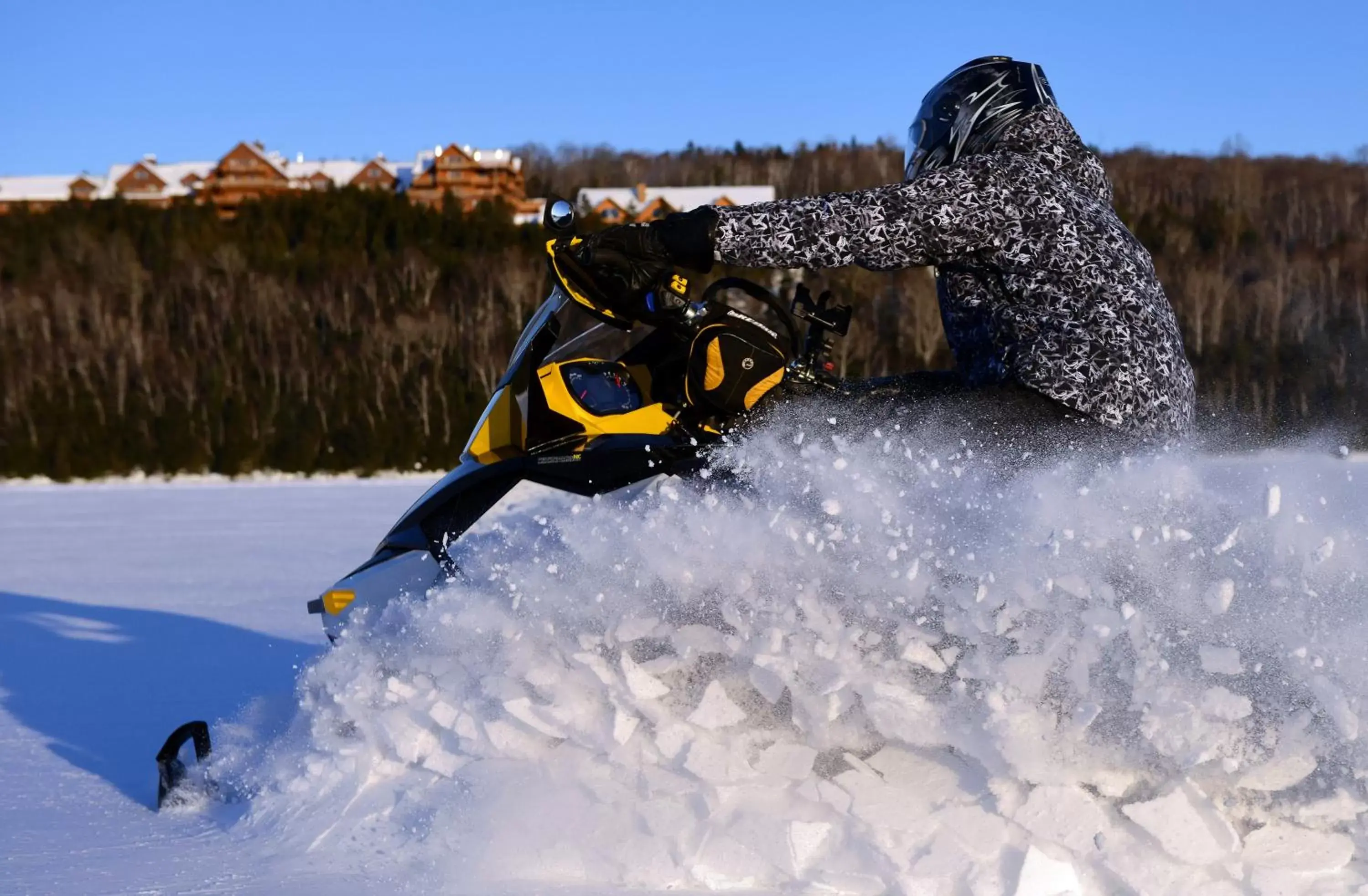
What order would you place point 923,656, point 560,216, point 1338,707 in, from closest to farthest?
point 1338,707
point 923,656
point 560,216

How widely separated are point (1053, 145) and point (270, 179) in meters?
80.4

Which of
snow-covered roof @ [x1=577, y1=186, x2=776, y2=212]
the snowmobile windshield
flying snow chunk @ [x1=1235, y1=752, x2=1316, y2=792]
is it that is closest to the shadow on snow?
the snowmobile windshield

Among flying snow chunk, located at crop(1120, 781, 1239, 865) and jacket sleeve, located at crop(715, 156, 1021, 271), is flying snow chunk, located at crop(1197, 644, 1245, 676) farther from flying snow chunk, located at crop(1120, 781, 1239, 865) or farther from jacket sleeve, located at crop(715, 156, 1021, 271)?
jacket sleeve, located at crop(715, 156, 1021, 271)

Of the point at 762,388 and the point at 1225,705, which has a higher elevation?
the point at 762,388

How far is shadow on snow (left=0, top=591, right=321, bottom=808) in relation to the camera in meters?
4.12

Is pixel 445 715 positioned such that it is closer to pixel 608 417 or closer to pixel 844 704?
pixel 608 417

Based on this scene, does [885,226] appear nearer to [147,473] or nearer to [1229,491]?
[1229,491]

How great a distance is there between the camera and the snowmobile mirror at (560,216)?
2.85 metres

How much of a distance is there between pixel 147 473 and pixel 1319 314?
37349 mm

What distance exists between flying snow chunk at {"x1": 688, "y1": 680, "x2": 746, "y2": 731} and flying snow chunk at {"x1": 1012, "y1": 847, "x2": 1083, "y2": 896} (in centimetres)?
61

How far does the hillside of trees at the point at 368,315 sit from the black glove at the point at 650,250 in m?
22.7

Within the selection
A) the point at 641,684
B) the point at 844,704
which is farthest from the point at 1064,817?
the point at 641,684

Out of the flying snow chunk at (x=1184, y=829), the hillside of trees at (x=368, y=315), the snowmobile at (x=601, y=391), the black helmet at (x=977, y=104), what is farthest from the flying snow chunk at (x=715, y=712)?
the hillside of trees at (x=368, y=315)

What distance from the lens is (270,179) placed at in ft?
256
